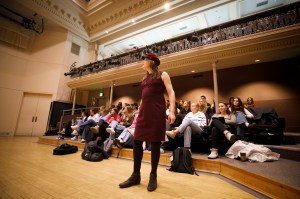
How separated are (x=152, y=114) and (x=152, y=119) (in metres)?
0.05

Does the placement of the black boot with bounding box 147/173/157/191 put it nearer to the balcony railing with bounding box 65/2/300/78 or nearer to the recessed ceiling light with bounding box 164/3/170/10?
the balcony railing with bounding box 65/2/300/78

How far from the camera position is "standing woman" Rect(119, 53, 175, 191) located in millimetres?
1456

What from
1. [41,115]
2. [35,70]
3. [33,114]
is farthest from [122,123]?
[35,70]

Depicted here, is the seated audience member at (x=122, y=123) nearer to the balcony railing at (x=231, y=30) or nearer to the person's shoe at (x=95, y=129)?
the person's shoe at (x=95, y=129)

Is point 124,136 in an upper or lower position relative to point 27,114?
lower

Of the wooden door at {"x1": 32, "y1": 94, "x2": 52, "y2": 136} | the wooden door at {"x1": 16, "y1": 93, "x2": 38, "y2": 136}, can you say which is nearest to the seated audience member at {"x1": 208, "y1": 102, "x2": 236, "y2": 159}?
the wooden door at {"x1": 32, "y1": 94, "x2": 52, "y2": 136}

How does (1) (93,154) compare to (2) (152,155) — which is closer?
(2) (152,155)

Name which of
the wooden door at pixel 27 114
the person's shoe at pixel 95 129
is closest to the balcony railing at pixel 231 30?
the person's shoe at pixel 95 129

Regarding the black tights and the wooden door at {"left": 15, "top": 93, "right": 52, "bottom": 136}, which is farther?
the wooden door at {"left": 15, "top": 93, "right": 52, "bottom": 136}

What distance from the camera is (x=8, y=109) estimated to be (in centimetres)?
730

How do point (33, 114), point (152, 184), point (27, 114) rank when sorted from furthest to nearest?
1. point (33, 114)
2. point (27, 114)
3. point (152, 184)

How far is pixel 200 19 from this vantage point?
25.6ft

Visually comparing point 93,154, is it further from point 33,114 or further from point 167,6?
point 167,6

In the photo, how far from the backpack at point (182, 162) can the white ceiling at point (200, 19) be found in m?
7.10
